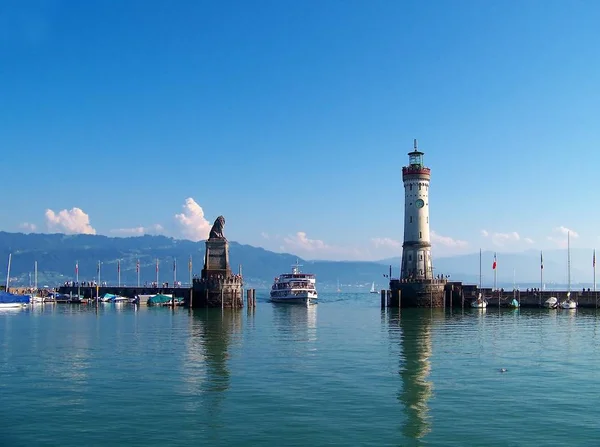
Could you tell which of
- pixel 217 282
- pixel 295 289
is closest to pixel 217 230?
pixel 217 282

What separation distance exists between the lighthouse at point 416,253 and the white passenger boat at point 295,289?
25.9 meters

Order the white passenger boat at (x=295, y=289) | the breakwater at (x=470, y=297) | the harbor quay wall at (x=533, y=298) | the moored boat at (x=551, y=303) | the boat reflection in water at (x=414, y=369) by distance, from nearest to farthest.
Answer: the boat reflection in water at (x=414, y=369) → the breakwater at (x=470, y=297) → the moored boat at (x=551, y=303) → the harbor quay wall at (x=533, y=298) → the white passenger boat at (x=295, y=289)

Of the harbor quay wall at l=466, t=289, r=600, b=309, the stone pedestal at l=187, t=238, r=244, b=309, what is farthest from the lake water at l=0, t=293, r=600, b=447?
the harbor quay wall at l=466, t=289, r=600, b=309

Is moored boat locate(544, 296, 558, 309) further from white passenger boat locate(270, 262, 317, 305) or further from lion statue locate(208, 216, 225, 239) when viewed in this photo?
lion statue locate(208, 216, 225, 239)

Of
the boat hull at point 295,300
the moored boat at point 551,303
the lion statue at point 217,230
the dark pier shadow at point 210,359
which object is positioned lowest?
the boat hull at point 295,300

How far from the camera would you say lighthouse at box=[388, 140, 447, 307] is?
361 feet

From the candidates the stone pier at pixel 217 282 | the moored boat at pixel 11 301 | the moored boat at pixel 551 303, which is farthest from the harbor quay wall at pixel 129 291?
the moored boat at pixel 551 303

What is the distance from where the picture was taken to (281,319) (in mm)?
92812

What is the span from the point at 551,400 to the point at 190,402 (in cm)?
1853

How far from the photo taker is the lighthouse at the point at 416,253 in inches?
4331

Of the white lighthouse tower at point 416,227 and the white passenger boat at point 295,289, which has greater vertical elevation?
the white lighthouse tower at point 416,227

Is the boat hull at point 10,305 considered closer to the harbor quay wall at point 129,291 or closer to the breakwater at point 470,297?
the harbor quay wall at point 129,291

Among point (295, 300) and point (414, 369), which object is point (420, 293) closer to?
point (295, 300)

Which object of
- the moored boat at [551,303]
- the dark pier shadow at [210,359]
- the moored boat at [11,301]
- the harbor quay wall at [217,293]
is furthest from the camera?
the moored boat at [11,301]
